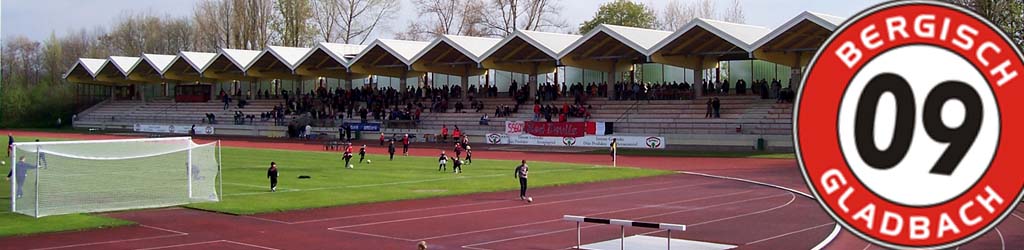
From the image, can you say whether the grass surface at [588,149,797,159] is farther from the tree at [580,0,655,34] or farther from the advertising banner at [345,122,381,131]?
the tree at [580,0,655,34]

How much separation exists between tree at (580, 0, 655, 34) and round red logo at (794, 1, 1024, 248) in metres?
103

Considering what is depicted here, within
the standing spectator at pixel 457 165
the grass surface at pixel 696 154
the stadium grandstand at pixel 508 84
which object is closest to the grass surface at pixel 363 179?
the standing spectator at pixel 457 165

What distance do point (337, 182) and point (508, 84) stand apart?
48.1 metres

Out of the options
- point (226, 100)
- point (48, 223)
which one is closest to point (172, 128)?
point (226, 100)

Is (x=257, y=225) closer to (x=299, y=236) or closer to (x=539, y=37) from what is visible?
(x=299, y=236)

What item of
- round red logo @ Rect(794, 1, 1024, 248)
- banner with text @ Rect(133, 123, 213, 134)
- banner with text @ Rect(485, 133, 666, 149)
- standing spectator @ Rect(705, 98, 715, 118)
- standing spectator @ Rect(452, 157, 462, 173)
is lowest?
standing spectator @ Rect(452, 157, 462, 173)

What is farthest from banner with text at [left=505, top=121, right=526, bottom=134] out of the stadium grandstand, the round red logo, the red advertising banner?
the round red logo

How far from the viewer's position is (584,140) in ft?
218

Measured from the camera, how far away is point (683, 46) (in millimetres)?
67812

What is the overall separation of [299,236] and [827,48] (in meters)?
23.6

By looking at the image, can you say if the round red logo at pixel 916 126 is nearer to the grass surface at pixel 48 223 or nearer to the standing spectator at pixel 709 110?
the grass surface at pixel 48 223

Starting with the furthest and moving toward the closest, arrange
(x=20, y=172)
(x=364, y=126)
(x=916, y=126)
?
1. (x=364, y=126)
2. (x=20, y=172)
3. (x=916, y=126)

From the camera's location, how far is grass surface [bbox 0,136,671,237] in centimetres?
2797

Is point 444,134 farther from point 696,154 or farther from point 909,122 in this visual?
point 909,122
